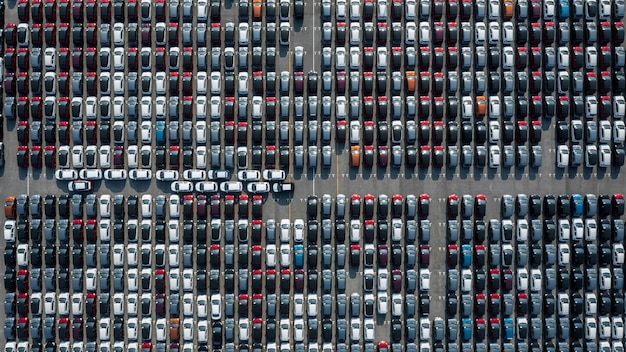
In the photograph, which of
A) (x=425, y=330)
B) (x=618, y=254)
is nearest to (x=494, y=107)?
(x=618, y=254)

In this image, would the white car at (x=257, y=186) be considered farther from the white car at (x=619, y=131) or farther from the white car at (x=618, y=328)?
the white car at (x=618, y=328)

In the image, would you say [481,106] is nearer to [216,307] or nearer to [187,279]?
[216,307]

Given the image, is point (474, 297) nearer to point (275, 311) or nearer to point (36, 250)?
point (275, 311)

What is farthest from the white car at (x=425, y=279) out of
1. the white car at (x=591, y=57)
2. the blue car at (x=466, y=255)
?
the white car at (x=591, y=57)

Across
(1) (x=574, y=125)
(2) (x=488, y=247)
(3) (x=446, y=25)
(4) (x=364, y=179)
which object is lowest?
(2) (x=488, y=247)

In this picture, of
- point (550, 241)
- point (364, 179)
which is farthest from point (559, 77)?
point (364, 179)

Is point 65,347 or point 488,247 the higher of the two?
point 488,247

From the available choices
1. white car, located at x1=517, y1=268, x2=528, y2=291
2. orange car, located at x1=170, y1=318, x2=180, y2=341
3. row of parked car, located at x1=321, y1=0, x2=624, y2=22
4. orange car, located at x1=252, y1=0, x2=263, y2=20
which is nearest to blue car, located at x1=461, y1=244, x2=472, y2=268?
white car, located at x1=517, y1=268, x2=528, y2=291
